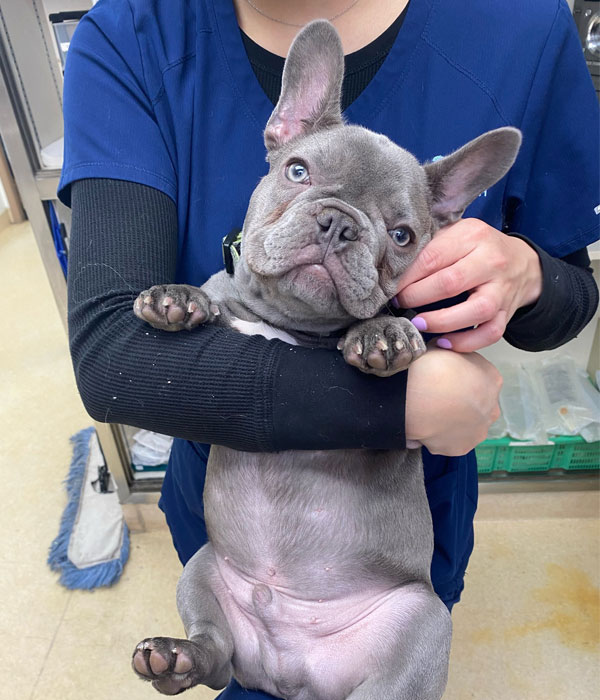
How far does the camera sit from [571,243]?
1.12 m

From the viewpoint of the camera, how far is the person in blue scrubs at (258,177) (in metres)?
0.91

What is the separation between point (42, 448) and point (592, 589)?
7.18 feet

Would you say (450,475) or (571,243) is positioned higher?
(571,243)

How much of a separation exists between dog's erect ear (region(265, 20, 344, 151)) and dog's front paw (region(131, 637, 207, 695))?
860mm

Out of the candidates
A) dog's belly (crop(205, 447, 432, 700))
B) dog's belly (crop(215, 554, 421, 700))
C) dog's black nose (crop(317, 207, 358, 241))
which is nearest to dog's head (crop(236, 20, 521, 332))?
dog's black nose (crop(317, 207, 358, 241))

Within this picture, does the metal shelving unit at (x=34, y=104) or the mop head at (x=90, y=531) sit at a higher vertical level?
the metal shelving unit at (x=34, y=104)

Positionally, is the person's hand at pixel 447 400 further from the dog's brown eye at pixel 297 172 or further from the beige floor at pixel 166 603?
the beige floor at pixel 166 603

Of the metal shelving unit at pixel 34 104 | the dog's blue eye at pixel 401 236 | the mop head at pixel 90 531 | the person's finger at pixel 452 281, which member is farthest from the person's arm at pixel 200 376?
the mop head at pixel 90 531

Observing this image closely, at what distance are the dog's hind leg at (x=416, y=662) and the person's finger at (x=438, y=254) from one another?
561 millimetres

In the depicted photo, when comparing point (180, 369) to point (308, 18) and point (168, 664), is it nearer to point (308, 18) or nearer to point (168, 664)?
point (168, 664)

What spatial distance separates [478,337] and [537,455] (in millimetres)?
1451

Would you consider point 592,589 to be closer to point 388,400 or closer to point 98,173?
point 388,400

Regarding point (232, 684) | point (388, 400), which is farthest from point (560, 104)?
point (232, 684)

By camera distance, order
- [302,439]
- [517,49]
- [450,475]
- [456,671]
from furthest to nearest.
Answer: [456,671] → [450,475] → [517,49] → [302,439]
